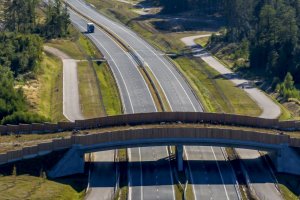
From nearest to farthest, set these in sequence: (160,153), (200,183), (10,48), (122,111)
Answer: (200,183), (160,153), (122,111), (10,48)

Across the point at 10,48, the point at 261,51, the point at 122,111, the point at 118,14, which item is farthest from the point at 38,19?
the point at 122,111

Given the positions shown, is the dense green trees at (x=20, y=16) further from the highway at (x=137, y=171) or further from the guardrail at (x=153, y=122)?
the guardrail at (x=153, y=122)

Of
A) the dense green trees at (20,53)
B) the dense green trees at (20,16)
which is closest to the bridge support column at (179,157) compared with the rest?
the dense green trees at (20,53)

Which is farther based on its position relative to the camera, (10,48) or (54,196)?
(10,48)

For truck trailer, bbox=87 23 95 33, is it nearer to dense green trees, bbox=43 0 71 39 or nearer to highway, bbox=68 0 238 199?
highway, bbox=68 0 238 199

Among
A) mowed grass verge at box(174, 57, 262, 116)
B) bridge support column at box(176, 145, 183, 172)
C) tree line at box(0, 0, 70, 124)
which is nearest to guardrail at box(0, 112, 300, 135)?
tree line at box(0, 0, 70, 124)

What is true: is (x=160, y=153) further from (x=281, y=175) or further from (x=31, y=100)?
(x=31, y=100)

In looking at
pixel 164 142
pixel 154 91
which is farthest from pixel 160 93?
pixel 164 142

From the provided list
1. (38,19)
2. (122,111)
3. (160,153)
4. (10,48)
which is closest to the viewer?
(160,153)
